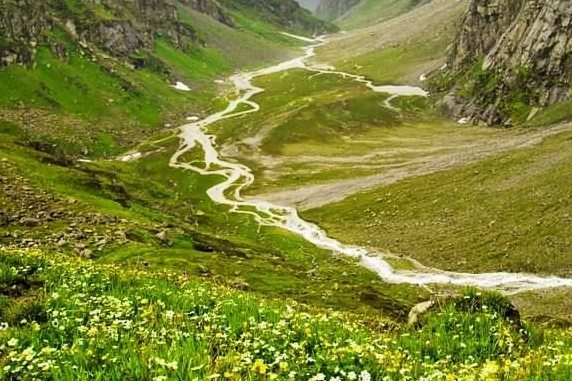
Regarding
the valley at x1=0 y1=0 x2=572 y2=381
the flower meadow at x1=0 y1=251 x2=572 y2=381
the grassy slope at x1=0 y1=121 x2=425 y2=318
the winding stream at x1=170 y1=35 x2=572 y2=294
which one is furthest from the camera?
the winding stream at x1=170 y1=35 x2=572 y2=294

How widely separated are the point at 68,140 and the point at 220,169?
142 ft

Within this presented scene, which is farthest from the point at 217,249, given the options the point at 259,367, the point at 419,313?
the point at 259,367

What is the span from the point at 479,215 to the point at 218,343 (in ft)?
305

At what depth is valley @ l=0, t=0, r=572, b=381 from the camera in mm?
11250

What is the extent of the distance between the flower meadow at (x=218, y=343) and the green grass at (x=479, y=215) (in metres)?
68.1

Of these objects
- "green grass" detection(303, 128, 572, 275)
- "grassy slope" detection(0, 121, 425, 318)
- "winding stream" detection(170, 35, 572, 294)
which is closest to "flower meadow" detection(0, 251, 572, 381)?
"grassy slope" detection(0, 121, 425, 318)

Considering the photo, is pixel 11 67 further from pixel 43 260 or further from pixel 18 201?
pixel 43 260

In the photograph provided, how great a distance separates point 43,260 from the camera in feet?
77.0

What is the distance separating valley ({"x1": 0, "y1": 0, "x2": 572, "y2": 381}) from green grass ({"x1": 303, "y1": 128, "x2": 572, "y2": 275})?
40cm

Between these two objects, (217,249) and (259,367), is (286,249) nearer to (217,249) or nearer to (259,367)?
(217,249)

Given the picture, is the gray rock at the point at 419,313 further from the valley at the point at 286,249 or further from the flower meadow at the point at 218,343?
the flower meadow at the point at 218,343

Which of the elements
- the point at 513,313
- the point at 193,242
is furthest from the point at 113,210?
the point at 513,313

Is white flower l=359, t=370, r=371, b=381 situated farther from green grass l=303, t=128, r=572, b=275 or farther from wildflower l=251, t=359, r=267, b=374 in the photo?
green grass l=303, t=128, r=572, b=275

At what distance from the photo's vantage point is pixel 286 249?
100125 millimetres
